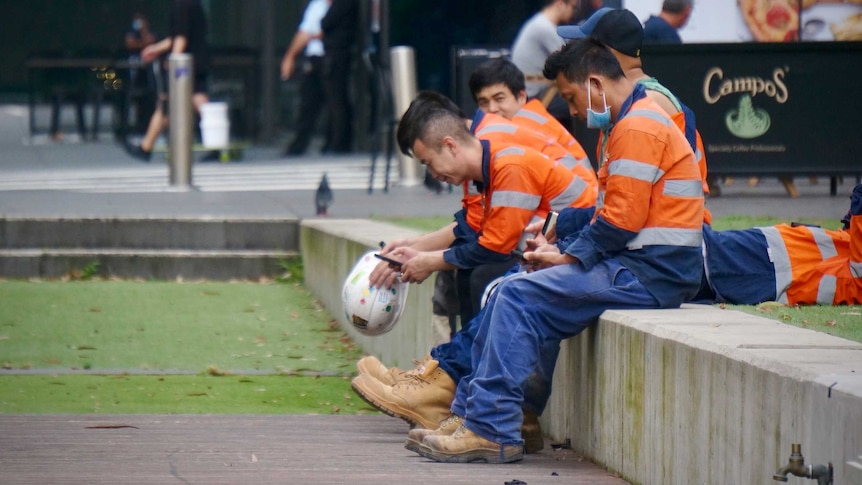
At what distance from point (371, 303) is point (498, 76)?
188 centimetres

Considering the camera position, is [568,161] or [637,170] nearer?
[637,170]

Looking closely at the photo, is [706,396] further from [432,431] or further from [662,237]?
[432,431]

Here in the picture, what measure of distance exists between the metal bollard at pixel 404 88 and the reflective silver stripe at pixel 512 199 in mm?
8280

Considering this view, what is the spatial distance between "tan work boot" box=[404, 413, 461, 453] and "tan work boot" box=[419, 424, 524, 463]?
0.11 metres

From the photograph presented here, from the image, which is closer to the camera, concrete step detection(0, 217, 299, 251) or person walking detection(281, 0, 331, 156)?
concrete step detection(0, 217, 299, 251)

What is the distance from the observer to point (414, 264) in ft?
19.6

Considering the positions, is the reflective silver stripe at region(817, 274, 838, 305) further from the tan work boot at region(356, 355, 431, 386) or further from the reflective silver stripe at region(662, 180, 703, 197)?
the tan work boot at region(356, 355, 431, 386)

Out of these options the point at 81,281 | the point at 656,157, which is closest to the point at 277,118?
the point at 81,281

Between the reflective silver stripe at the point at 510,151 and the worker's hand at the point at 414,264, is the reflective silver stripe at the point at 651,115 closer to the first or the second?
the reflective silver stripe at the point at 510,151

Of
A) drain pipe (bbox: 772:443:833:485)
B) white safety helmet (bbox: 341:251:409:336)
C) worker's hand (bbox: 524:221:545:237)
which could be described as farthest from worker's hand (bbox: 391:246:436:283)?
drain pipe (bbox: 772:443:833:485)

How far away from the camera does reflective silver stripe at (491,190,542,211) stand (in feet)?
18.6

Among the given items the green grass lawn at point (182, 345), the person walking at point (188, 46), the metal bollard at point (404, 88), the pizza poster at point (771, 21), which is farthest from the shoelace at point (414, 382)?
the person walking at point (188, 46)

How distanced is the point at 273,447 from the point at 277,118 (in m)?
15.1

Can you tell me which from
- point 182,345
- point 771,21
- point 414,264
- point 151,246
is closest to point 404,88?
point 771,21
